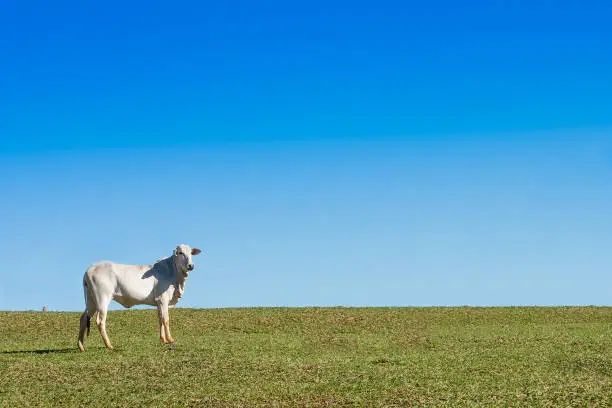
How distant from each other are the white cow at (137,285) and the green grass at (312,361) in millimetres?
971

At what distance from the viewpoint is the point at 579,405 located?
12.5m

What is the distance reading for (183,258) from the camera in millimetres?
20750

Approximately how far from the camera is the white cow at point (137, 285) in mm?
19750

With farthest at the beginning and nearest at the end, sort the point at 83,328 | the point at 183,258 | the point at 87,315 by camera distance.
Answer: the point at 183,258 → the point at 87,315 → the point at 83,328

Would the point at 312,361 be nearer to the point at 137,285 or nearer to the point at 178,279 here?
the point at 178,279

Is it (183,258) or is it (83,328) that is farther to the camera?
(183,258)

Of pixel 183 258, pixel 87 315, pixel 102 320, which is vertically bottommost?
pixel 102 320

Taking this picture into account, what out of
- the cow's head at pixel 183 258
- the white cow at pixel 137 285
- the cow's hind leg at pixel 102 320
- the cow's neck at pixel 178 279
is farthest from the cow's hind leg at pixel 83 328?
the cow's head at pixel 183 258

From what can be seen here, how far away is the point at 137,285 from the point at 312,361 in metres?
5.76

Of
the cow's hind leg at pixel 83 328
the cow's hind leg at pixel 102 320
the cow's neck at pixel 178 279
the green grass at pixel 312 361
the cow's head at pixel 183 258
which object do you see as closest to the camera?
the green grass at pixel 312 361

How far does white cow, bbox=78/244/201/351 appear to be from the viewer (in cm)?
1975

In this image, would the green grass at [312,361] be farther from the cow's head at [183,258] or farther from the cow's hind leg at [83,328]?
the cow's head at [183,258]

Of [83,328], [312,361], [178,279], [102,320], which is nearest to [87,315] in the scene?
[83,328]

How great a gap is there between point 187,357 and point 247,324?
10.1 meters
